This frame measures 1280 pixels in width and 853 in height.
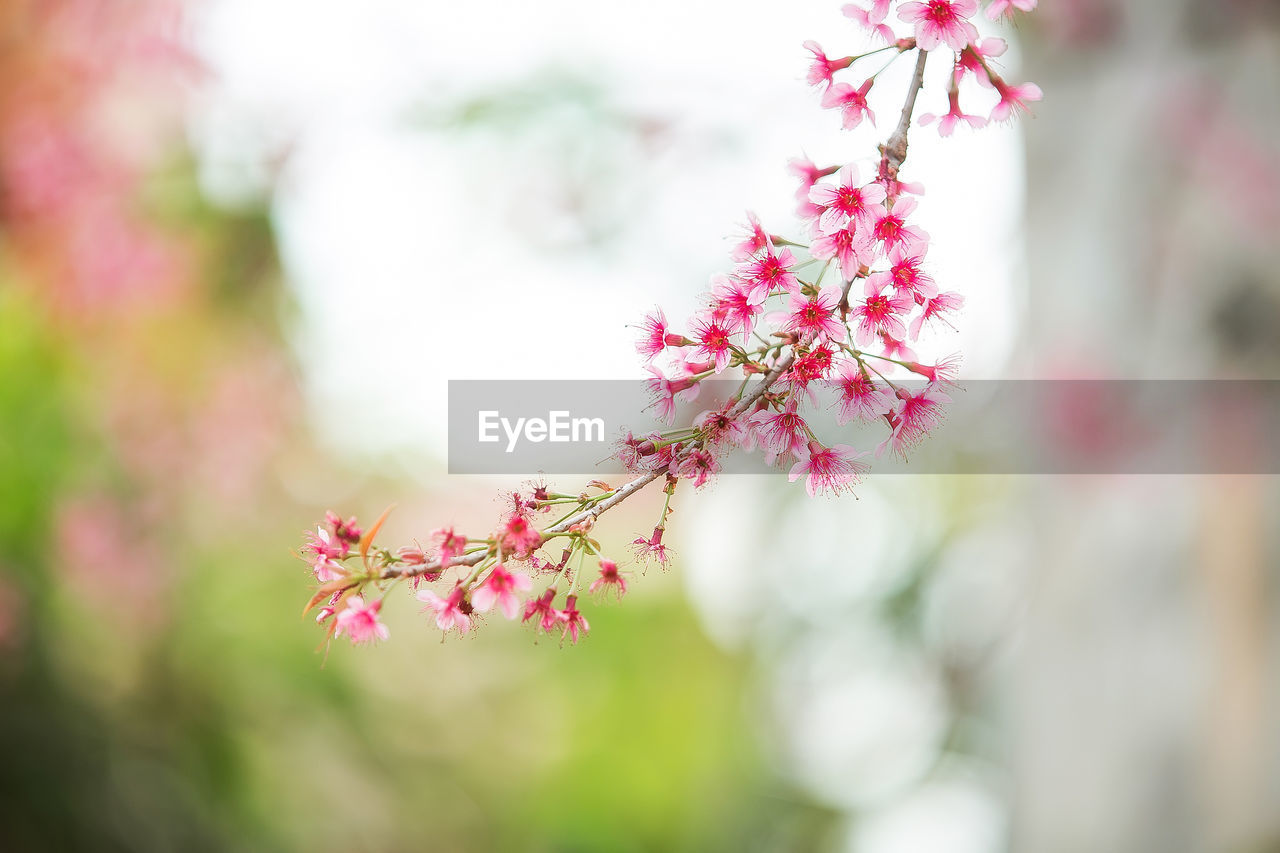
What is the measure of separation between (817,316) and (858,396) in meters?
0.05

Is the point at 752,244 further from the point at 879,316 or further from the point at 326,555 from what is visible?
the point at 326,555

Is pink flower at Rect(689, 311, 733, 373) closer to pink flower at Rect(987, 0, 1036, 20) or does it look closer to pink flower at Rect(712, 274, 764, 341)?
pink flower at Rect(712, 274, 764, 341)

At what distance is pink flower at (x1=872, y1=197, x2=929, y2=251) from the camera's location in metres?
0.41

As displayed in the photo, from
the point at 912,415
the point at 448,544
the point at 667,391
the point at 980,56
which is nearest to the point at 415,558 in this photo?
the point at 448,544

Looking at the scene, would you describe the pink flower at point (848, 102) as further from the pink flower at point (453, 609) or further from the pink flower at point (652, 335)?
A: the pink flower at point (453, 609)

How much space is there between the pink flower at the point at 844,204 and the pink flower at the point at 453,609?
0.73 ft

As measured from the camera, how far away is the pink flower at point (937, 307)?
1.46 ft

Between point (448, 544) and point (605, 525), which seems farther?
point (605, 525)

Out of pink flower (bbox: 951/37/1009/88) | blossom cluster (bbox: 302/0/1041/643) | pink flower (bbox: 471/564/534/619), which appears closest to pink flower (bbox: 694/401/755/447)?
blossom cluster (bbox: 302/0/1041/643)

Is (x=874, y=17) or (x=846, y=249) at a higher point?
(x=874, y=17)

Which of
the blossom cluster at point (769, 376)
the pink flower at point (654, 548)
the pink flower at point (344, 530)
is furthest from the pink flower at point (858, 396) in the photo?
the pink flower at point (344, 530)

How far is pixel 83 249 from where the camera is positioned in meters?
2.34

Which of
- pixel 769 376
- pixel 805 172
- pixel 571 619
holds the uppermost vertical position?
pixel 805 172

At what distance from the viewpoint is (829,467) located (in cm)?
46
